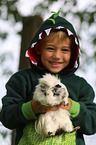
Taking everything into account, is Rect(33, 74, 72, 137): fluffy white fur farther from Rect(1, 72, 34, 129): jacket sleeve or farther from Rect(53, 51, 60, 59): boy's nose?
Rect(53, 51, 60, 59): boy's nose

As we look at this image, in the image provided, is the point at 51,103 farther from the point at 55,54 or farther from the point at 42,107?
the point at 55,54

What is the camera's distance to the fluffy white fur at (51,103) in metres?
1.26

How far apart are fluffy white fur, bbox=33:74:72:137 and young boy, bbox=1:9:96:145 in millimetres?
100

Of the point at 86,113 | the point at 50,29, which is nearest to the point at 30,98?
the point at 86,113

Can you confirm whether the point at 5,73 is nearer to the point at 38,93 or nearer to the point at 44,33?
the point at 44,33

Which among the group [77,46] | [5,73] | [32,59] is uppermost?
[77,46]

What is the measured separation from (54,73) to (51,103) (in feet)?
1.65

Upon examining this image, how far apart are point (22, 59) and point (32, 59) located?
3.97 ft

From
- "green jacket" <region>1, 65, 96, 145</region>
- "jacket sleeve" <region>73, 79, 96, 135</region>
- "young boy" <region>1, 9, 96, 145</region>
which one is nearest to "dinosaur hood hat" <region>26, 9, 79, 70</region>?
"young boy" <region>1, 9, 96, 145</region>

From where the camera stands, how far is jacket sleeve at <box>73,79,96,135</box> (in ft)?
5.02

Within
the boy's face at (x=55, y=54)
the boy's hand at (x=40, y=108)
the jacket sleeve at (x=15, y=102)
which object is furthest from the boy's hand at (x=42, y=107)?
the boy's face at (x=55, y=54)

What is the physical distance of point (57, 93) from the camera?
1262mm

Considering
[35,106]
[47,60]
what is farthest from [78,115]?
[47,60]

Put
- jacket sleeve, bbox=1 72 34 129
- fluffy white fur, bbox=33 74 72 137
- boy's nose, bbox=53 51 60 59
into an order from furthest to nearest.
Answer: boy's nose, bbox=53 51 60 59
jacket sleeve, bbox=1 72 34 129
fluffy white fur, bbox=33 74 72 137
